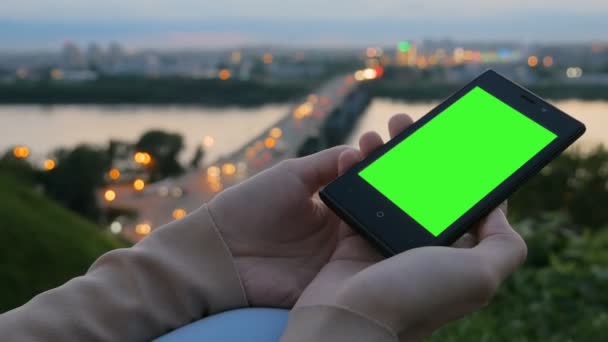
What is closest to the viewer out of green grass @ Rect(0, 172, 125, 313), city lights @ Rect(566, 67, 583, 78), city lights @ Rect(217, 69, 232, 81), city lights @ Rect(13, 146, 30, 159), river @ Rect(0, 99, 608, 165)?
green grass @ Rect(0, 172, 125, 313)

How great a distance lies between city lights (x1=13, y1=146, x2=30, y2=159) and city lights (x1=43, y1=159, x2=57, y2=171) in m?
0.50

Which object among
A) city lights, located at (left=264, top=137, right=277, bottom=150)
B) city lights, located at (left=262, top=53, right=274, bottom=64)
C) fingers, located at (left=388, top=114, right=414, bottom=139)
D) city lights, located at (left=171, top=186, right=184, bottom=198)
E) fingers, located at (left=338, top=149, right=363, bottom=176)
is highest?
fingers, located at (left=388, top=114, right=414, bottom=139)

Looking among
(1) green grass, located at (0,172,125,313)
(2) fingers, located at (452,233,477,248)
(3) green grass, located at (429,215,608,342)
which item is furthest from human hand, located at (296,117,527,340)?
(1) green grass, located at (0,172,125,313)

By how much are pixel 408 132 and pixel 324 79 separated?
1472cm

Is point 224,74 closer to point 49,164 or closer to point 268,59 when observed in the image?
point 268,59

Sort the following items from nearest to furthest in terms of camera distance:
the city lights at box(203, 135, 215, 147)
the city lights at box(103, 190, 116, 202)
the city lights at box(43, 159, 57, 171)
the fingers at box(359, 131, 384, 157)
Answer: the fingers at box(359, 131, 384, 157) < the city lights at box(43, 159, 57, 171) < the city lights at box(103, 190, 116, 202) < the city lights at box(203, 135, 215, 147)

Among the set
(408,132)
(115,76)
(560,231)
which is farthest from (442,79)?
(115,76)

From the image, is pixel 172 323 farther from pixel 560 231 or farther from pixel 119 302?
pixel 560 231

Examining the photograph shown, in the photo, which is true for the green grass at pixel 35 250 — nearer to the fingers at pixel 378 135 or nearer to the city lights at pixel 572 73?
the fingers at pixel 378 135

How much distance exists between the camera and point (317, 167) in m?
0.92

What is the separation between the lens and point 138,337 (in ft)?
2.52

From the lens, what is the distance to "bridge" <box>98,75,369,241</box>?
20.9 feet

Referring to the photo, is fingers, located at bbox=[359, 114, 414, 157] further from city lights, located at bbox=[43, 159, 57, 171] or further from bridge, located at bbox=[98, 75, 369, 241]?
city lights, located at bbox=[43, 159, 57, 171]

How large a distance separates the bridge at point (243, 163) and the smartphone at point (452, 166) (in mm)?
4396
